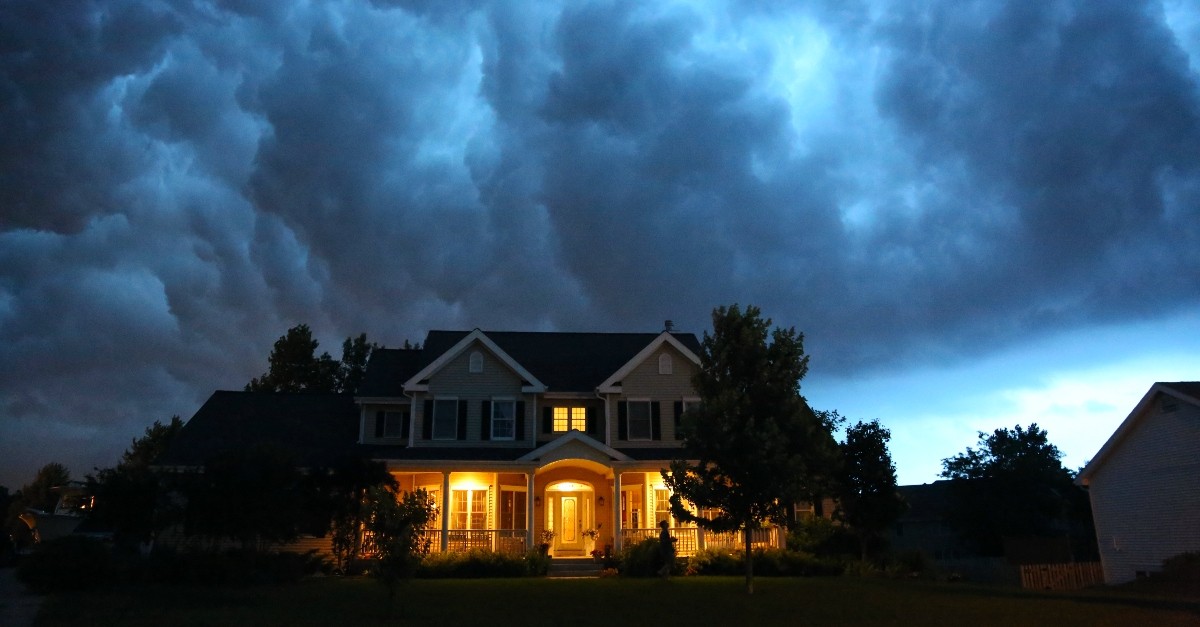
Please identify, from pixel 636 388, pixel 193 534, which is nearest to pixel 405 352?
pixel 636 388

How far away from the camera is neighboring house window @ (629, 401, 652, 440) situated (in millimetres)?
32625

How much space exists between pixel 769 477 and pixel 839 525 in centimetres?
1303

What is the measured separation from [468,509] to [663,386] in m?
9.01

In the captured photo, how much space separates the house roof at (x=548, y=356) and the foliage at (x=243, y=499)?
351 inches

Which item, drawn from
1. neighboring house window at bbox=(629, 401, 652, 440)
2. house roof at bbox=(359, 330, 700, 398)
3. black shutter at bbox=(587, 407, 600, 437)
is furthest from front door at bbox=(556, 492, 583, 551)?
house roof at bbox=(359, 330, 700, 398)

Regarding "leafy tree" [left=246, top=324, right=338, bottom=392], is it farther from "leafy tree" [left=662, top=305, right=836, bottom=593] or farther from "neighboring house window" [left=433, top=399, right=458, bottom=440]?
"leafy tree" [left=662, top=305, right=836, bottom=593]

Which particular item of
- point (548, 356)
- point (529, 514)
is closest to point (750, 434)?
point (529, 514)

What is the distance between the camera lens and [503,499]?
104ft

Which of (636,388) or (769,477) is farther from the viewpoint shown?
(636,388)

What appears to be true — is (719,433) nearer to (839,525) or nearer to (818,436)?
(818,436)

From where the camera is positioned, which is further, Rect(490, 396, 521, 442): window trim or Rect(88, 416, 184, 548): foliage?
Rect(490, 396, 521, 442): window trim

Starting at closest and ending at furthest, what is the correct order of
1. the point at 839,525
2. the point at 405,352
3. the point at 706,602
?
1. the point at 706,602
2. the point at 839,525
3. the point at 405,352

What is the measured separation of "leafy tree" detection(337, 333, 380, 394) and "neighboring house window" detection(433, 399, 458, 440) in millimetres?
20793

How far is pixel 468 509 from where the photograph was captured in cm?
3100
